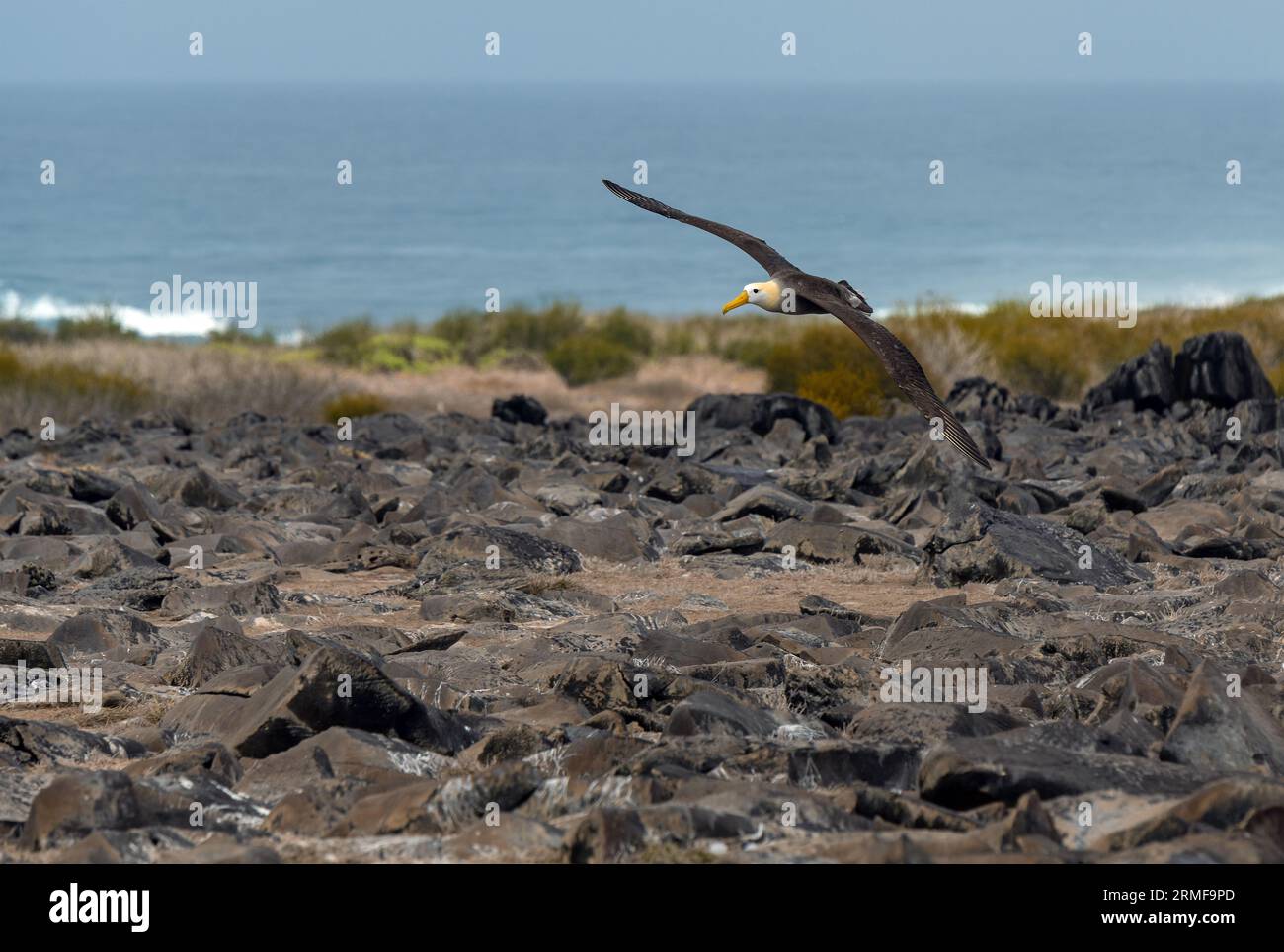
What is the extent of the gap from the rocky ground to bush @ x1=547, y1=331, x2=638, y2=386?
18.0 m

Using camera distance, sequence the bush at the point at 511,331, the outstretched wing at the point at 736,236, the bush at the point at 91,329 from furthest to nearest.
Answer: the bush at the point at 91,329, the bush at the point at 511,331, the outstretched wing at the point at 736,236

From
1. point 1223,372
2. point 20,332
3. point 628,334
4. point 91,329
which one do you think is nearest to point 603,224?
point 91,329

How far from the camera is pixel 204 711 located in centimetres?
698

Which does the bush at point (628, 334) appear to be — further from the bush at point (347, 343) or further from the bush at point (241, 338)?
the bush at point (241, 338)

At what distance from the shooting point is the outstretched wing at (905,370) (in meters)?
9.06

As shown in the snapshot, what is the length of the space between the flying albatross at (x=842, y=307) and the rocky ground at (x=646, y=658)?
108cm

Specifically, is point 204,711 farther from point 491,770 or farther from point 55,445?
point 55,445

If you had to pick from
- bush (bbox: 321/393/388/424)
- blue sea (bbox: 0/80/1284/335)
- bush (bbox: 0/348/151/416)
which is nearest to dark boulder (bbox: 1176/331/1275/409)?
bush (bbox: 321/393/388/424)

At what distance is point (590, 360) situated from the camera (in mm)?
36125

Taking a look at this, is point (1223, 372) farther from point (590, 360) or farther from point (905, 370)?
point (590, 360)

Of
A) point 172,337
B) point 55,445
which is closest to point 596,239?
point 172,337

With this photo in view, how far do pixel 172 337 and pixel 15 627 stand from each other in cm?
3920

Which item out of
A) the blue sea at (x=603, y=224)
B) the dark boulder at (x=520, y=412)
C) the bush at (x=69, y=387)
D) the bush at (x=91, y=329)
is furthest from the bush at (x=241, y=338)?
the dark boulder at (x=520, y=412)
